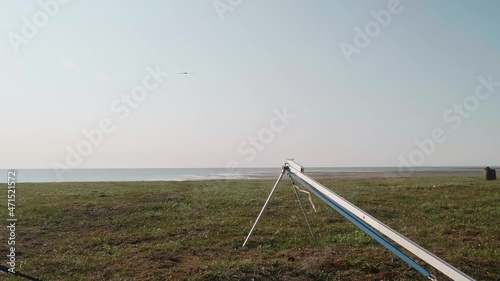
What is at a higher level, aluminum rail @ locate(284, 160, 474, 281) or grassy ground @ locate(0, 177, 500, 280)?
aluminum rail @ locate(284, 160, 474, 281)

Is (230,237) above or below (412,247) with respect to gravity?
below

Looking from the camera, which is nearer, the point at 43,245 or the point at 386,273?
the point at 386,273

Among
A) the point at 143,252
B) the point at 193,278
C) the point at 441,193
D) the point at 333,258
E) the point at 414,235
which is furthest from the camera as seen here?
the point at 441,193

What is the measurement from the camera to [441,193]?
24656 mm

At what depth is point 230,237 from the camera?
14391mm

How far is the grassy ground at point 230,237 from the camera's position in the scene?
10844 mm

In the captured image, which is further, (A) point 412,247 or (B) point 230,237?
(B) point 230,237

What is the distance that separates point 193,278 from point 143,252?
2.89m

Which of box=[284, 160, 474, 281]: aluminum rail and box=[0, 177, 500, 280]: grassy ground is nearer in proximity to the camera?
box=[284, 160, 474, 281]: aluminum rail

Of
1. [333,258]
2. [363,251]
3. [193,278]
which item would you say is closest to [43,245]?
[193,278]

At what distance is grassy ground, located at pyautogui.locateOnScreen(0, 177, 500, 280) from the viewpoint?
10.8 meters

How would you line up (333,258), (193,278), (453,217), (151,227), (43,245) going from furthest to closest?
(453,217), (151,227), (43,245), (333,258), (193,278)

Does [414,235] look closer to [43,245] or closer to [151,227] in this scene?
[151,227]

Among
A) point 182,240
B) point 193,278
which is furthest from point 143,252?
point 193,278
